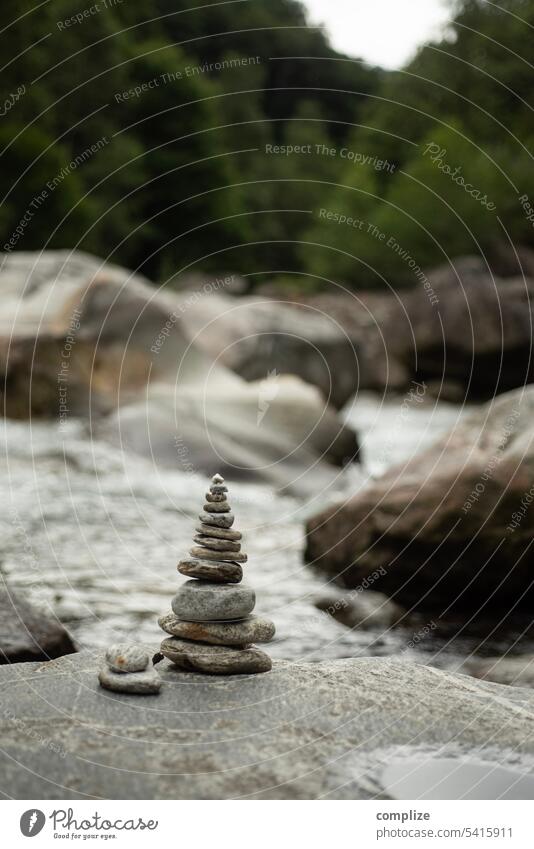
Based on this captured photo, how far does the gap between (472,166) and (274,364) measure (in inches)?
Result: 989

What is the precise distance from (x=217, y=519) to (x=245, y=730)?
1.15 metres

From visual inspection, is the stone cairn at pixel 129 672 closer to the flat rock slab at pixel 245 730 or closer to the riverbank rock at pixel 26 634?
the flat rock slab at pixel 245 730

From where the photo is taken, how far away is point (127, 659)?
4.55 meters

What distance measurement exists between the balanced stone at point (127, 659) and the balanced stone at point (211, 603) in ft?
1.13

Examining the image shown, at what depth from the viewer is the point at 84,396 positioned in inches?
614

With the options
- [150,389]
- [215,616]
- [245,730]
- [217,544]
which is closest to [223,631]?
[215,616]

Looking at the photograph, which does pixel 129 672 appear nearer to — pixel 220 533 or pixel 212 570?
pixel 212 570

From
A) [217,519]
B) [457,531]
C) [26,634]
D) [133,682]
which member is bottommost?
[26,634]

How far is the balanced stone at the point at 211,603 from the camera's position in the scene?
4805mm

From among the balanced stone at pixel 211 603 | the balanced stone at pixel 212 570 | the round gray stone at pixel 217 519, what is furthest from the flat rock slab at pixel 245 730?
the round gray stone at pixel 217 519

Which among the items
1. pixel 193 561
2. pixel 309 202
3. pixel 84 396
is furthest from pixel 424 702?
pixel 309 202

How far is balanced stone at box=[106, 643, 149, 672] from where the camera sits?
4.54 m

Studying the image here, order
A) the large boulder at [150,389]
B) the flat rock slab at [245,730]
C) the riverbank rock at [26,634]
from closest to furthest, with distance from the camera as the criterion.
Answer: the flat rock slab at [245,730] → the riverbank rock at [26,634] → the large boulder at [150,389]

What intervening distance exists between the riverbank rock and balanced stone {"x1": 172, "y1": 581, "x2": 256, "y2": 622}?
1.38 metres
